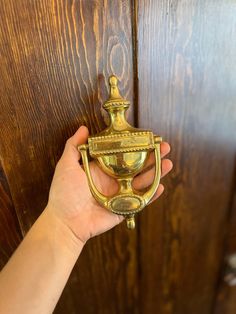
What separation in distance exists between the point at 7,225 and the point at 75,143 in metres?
0.19

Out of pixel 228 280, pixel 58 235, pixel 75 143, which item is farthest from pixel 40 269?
pixel 228 280

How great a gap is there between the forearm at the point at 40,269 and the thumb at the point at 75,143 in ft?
0.33

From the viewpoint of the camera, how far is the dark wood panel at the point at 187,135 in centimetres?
43

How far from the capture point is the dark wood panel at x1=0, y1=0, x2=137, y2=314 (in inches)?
15.1

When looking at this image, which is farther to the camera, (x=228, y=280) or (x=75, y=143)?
(x=228, y=280)

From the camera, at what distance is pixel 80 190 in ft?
1.47

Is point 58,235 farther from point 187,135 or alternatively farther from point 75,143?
point 187,135

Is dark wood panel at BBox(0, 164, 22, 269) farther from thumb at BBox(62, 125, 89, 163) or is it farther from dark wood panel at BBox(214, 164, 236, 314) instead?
dark wood panel at BBox(214, 164, 236, 314)

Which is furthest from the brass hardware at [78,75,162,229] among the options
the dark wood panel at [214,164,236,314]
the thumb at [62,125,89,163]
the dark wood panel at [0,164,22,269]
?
the dark wood panel at [214,164,236,314]

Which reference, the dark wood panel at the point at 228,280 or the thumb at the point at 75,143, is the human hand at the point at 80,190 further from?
the dark wood panel at the point at 228,280

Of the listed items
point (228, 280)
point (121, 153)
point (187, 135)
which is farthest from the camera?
point (228, 280)

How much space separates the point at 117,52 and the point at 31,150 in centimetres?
20

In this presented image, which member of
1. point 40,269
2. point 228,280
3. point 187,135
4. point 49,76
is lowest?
point 228,280

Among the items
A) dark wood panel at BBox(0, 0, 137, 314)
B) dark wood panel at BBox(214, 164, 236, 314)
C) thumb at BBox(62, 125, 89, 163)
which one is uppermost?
dark wood panel at BBox(0, 0, 137, 314)
